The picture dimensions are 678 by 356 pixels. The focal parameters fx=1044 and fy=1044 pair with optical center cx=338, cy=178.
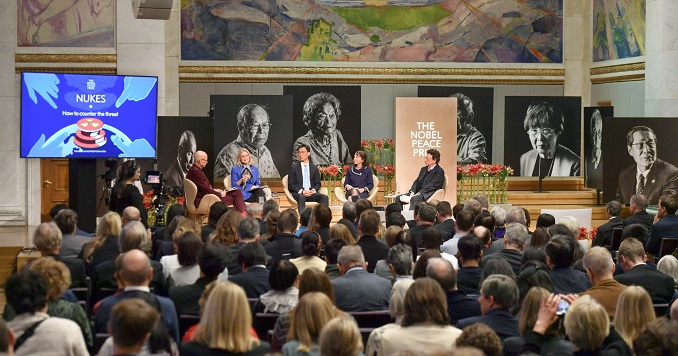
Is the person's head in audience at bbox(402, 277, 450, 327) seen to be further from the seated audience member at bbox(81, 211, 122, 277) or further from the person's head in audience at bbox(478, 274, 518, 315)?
the seated audience member at bbox(81, 211, 122, 277)

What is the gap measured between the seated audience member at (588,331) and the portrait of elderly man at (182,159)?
12.2 meters

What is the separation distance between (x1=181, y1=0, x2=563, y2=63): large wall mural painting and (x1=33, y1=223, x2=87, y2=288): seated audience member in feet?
41.7

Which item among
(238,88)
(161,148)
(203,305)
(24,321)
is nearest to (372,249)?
(203,305)

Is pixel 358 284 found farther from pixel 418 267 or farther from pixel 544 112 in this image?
pixel 544 112

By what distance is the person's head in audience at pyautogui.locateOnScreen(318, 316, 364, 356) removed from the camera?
408 centimetres

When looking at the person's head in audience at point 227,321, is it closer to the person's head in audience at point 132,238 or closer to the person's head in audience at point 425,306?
the person's head in audience at point 425,306

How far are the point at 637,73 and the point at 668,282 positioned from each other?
12.0 m

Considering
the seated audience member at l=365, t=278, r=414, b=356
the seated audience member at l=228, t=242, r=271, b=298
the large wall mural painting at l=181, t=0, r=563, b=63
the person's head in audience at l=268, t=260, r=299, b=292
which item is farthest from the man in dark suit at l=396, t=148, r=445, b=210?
the person's head in audience at l=268, t=260, r=299, b=292

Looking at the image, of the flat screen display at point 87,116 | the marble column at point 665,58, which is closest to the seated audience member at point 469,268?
the flat screen display at point 87,116

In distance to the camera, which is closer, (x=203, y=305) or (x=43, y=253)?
(x=203, y=305)

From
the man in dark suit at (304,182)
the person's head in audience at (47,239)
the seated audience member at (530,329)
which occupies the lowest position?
the seated audience member at (530,329)

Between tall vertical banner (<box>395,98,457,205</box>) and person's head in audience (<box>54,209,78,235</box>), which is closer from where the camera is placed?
person's head in audience (<box>54,209,78,235</box>)

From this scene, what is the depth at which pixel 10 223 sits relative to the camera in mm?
17297

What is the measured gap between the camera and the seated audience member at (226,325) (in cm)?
463
